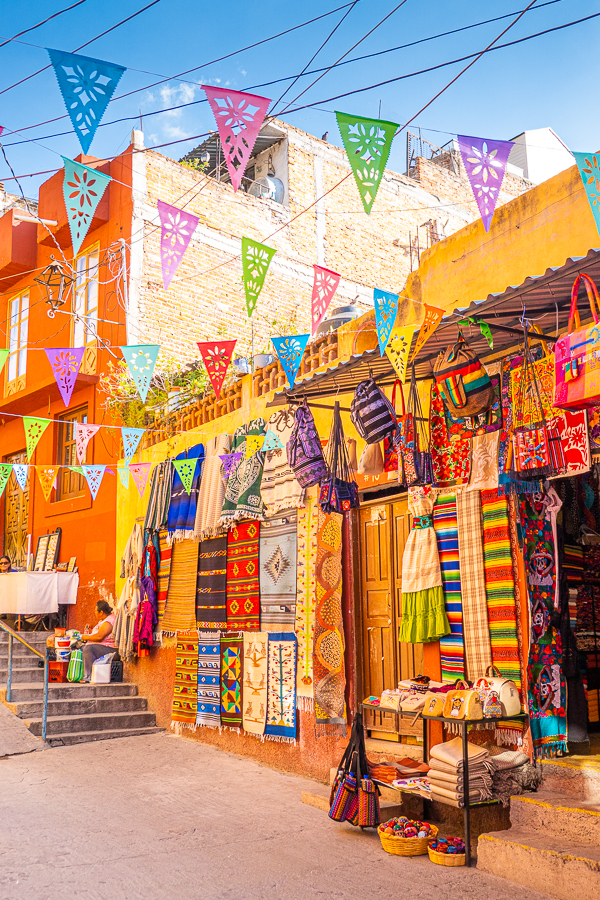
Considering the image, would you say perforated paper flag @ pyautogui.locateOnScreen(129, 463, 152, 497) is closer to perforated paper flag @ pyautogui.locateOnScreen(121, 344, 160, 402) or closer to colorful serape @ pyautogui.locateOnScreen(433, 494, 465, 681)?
perforated paper flag @ pyautogui.locateOnScreen(121, 344, 160, 402)

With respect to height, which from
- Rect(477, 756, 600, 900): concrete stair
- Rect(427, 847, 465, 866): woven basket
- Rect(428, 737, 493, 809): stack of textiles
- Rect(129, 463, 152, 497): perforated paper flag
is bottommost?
Rect(427, 847, 465, 866): woven basket

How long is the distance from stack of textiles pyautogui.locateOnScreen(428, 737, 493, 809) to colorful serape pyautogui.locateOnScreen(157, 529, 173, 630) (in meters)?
5.68

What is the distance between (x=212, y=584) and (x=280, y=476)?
1916mm

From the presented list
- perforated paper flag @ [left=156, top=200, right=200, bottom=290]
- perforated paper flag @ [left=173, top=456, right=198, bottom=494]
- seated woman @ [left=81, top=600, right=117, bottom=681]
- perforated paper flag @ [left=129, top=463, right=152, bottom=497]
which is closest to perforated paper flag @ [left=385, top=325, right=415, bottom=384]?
perforated paper flag @ [left=156, top=200, right=200, bottom=290]

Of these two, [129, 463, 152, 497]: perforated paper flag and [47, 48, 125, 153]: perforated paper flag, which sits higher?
[47, 48, 125, 153]: perforated paper flag

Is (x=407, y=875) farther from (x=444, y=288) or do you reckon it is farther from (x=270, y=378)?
(x=270, y=378)

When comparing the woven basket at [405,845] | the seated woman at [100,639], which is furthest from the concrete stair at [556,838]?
the seated woman at [100,639]

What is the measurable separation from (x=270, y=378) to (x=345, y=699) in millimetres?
3604

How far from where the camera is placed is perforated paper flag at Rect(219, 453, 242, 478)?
27.3ft

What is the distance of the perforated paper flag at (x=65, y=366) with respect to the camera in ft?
28.2

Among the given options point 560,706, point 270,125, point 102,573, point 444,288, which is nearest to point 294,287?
point 270,125

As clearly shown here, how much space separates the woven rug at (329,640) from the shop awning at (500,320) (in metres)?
1.52

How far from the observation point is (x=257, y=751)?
7965mm

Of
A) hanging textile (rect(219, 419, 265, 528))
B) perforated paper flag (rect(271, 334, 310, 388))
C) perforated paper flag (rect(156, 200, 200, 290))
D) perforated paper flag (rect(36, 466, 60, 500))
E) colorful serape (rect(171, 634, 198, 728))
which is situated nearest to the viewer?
perforated paper flag (rect(156, 200, 200, 290))
